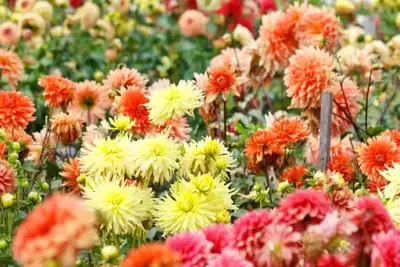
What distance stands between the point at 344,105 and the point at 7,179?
98 cm

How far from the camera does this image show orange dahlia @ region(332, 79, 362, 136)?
96.7 inches

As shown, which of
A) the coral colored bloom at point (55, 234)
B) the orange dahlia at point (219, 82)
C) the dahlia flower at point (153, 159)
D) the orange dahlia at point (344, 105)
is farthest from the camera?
the orange dahlia at point (344, 105)

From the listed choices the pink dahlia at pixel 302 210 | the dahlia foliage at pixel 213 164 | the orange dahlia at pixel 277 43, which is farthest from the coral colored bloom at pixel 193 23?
the pink dahlia at pixel 302 210

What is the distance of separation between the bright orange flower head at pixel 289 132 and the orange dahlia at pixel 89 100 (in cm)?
66

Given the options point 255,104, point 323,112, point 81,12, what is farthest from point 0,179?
point 81,12

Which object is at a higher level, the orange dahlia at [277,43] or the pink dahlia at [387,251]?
the orange dahlia at [277,43]

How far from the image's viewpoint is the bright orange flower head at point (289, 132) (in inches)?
86.3

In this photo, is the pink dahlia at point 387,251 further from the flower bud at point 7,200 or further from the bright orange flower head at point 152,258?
the flower bud at point 7,200

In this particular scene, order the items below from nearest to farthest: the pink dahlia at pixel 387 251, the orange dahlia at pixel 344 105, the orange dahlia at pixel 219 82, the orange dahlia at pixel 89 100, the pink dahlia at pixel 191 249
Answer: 1. the pink dahlia at pixel 387 251
2. the pink dahlia at pixel 191 249
3. the orange dahlia at pixel 219 82
4. the orange dahlia at pixel 344 105
5. the orange dahlia at pixel 89 100

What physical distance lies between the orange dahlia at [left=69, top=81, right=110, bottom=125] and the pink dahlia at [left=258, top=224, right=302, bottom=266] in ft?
5.05

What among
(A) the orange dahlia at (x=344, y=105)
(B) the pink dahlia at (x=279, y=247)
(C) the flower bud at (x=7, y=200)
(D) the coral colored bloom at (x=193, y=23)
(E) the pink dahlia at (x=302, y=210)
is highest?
(D) the coral colored bloom at (x=193, y=23)

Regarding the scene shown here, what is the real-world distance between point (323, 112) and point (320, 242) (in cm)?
98

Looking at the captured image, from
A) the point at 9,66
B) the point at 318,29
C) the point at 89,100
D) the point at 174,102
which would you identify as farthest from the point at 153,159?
the point at 9,66

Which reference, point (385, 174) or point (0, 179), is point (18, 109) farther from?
point (385, 174)
